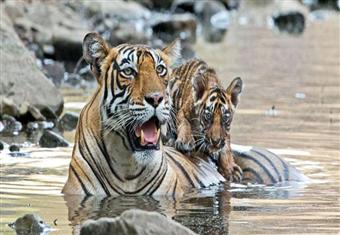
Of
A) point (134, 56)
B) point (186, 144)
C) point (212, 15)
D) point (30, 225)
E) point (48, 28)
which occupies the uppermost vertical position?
point (212, 15)

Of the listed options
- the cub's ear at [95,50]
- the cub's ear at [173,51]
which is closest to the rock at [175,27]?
the cub's ear at [173,51]

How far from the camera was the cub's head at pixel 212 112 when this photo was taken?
9.68 metres

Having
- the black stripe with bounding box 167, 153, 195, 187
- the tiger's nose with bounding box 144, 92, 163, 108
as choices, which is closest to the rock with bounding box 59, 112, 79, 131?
the black stripe with bounding box 167, 153, 195, 187

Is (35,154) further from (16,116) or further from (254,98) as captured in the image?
(254,98)

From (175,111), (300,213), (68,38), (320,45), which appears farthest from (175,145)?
(320,45)

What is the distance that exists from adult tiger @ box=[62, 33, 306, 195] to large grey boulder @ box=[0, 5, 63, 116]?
4.46 meters

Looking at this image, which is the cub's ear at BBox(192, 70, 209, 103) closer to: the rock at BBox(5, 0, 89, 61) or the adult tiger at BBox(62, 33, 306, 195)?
the adult tiger at BBox(62, 33, 306, 195)

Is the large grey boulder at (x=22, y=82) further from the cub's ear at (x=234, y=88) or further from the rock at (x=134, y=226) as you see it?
the rock at (x=134, y=226)

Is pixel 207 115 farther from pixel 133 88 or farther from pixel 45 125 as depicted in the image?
pixel 45 125

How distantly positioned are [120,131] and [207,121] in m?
1.08

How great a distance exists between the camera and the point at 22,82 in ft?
45.5

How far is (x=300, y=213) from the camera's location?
8.54 meters

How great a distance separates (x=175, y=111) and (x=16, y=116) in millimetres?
3879

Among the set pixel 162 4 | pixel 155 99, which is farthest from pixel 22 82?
pixel 162 4
